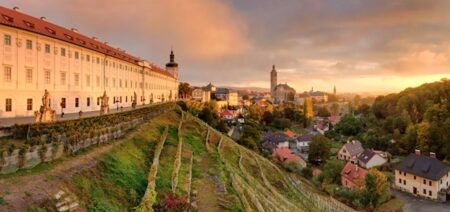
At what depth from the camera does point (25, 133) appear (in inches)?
698

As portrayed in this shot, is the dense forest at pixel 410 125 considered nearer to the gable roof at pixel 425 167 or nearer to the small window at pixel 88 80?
the gable roof at pixel 425 167

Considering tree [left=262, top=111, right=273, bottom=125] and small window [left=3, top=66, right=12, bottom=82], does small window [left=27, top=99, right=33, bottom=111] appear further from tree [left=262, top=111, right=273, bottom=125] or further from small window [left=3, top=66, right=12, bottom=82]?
tree [left=262, top=111, right=273, bottom=125]

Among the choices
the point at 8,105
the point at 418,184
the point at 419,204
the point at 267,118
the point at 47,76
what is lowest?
the point at 419,204

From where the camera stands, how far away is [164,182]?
16.7 m

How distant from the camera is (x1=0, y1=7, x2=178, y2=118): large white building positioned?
28641mm

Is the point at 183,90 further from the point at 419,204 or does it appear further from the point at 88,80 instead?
the point at 419,204

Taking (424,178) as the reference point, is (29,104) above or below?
above

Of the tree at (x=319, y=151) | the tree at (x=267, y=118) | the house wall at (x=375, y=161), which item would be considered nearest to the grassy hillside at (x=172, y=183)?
the tree at (x=319, y=151)

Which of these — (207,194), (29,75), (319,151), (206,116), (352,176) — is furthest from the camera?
(206,116)

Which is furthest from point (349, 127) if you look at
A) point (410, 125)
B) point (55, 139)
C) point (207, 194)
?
point (55, 139)

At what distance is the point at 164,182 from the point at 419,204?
36.4 meters

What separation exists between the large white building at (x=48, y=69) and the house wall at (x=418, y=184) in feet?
138

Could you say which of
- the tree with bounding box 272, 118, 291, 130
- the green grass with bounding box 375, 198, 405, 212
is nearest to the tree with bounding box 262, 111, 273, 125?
the tree with bounding box 272, 118, 291, 130

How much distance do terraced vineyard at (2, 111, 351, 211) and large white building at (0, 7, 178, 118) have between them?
11.2 metres
